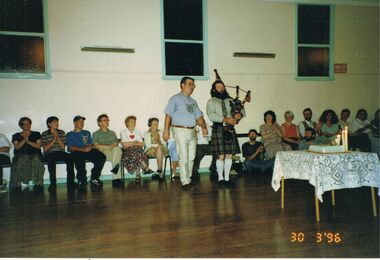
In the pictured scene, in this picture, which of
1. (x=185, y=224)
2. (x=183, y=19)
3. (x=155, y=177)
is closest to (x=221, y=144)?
(x=155, y=177)

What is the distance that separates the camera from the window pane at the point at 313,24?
7.38 metres

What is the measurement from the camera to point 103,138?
5777mm

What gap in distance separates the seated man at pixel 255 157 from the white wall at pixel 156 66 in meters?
0.77

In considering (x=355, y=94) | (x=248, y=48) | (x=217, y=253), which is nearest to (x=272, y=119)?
(x=248, y=48)

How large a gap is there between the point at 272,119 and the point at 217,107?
1914 mm

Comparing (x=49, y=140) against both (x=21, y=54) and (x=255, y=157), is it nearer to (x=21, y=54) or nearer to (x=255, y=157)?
(x=21, y=54)

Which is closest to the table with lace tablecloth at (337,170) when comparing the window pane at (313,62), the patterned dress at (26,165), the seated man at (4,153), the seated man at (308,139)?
the seated man at (308,139)

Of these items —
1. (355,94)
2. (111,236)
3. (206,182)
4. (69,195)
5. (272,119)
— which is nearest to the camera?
(111,236)

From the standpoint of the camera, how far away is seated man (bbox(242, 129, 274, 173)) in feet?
19.9

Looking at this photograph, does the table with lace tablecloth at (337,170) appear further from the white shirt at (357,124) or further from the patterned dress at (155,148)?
the white shirt at (357,124)

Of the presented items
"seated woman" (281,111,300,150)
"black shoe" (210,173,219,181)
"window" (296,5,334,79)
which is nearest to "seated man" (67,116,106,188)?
"black shoe" (210,173,219,181)

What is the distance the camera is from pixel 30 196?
461 centimetres

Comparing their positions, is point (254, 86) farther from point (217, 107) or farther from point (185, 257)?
point (185, 257)

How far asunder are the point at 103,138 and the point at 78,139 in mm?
433
